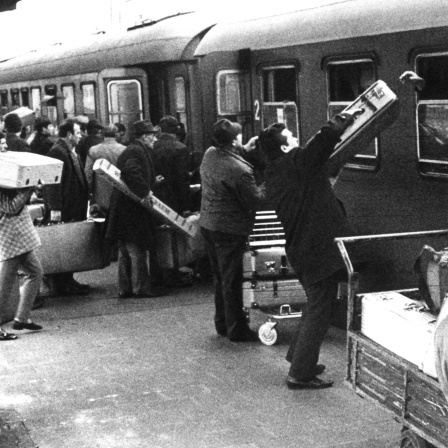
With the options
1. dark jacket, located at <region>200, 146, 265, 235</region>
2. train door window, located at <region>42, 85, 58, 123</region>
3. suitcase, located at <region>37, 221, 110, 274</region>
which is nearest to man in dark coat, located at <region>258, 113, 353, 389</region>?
dark jacket, located at <region>200, 146, 265, 235</region>

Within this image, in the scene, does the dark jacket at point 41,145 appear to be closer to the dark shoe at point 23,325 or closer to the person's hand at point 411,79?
the dark shoe at point 23,325

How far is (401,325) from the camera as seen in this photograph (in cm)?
528

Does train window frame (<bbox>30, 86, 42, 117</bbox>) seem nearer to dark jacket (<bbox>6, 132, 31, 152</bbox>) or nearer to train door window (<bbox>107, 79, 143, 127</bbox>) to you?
train door window (<bbox>107, 79, 143, 127</bbox>)

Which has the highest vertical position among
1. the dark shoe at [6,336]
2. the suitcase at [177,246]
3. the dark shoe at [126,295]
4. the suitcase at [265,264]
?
the suitcase at [265,264]

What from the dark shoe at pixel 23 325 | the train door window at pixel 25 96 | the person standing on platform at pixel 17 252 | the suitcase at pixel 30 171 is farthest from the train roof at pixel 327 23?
the train door window at pixel 25 96

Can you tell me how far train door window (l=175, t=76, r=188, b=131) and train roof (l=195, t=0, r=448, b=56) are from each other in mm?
1284

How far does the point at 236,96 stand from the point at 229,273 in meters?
3.71

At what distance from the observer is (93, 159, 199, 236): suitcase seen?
1071cm

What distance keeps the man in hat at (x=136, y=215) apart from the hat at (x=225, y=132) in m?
2.07

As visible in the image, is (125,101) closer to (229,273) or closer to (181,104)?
(181,104)

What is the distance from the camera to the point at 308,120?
10.1m

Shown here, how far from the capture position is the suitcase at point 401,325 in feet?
16.6

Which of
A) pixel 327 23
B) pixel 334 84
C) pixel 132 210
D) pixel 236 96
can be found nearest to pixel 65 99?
pixel 236 96

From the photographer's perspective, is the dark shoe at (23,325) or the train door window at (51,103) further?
the train door window at (51,103)
